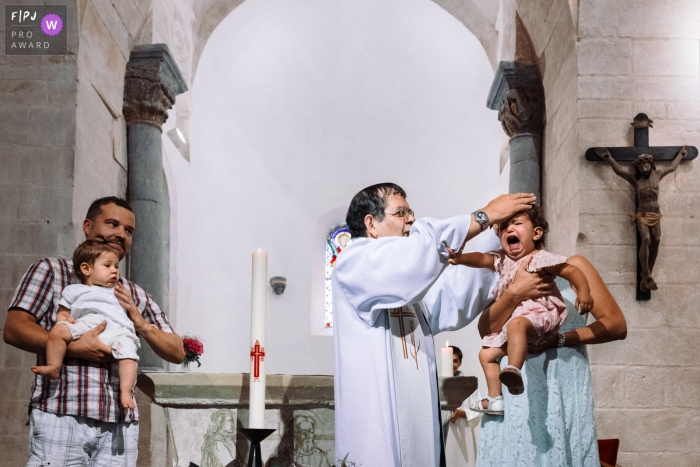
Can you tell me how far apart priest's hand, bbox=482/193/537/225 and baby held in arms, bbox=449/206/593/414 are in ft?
0.23

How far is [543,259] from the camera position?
291 cm

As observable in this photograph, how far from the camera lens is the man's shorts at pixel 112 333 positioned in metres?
2.96

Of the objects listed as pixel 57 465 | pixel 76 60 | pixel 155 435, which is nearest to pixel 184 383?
pixel 57 465

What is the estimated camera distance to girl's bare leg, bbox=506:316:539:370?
2.74m

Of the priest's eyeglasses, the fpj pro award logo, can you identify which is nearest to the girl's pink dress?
the priest's eyeglasses

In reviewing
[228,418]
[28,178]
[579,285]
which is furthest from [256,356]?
[28,178]

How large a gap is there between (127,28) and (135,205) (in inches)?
60.6

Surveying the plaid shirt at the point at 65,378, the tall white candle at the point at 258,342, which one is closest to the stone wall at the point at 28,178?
the plaid shirt at the point at 65,378

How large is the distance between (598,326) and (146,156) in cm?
550

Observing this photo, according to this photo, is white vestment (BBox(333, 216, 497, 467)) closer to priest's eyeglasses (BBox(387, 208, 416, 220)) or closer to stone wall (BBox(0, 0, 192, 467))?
priest's eyeglasses (BBox(387, 208, 416, 220))

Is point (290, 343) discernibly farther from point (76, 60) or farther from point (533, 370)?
point (533, 370)

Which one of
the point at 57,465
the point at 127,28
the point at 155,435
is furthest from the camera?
the point at 127,28

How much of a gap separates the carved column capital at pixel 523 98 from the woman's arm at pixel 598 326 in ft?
16.6

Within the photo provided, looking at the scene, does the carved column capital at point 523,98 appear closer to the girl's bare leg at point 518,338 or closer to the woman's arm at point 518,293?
the woman's arm at point 518,293
